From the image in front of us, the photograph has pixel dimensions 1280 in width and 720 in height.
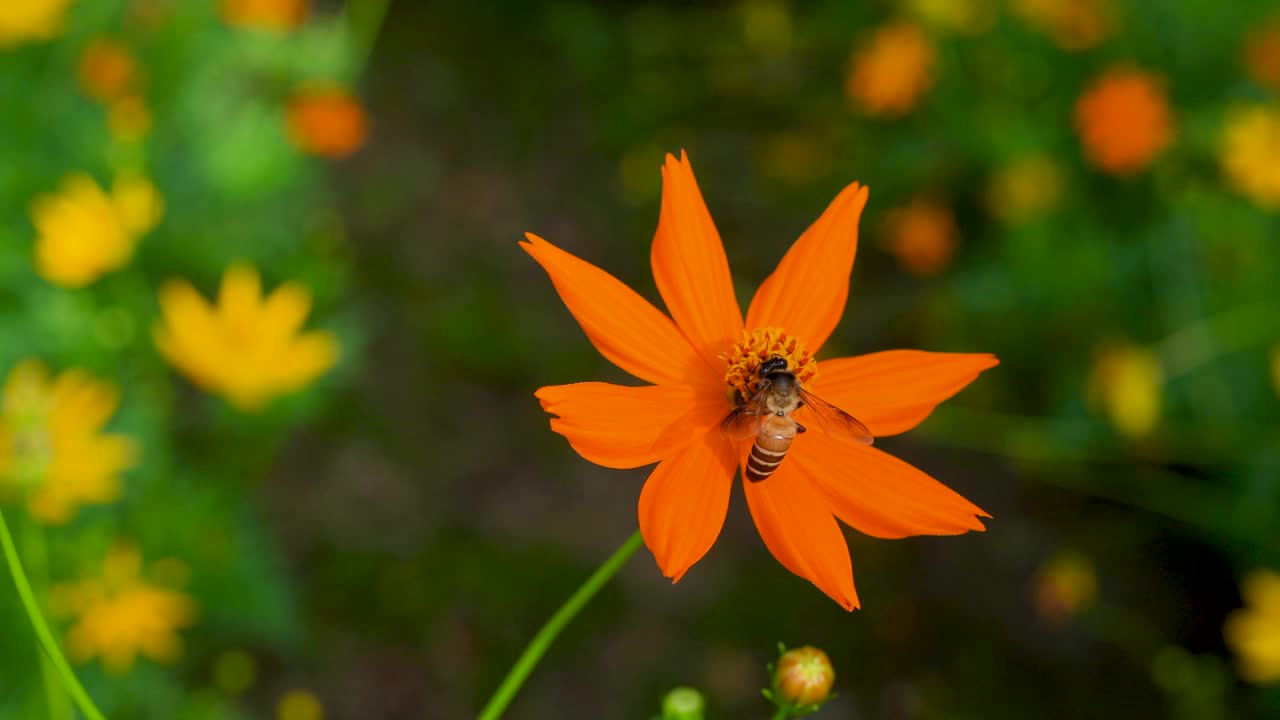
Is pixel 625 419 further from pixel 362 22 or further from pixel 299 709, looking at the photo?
pixel 362 22

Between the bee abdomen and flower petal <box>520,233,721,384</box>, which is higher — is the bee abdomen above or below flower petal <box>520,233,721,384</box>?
below

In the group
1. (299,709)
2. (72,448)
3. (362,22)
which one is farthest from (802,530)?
(362,22)

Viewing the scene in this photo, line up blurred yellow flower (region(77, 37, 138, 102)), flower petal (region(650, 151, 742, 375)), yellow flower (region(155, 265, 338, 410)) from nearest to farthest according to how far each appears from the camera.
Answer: flower petal (region(650, 151, 742, 375)) → yellow flower (region(155, 265, 338, 410)) → blurred yellow flower (region(77, 37, 138, 102))

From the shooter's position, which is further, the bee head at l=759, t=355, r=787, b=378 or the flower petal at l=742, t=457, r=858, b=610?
the bee head at l=759, t=355, r=787, b=378

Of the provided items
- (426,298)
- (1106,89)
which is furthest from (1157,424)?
(426,298)

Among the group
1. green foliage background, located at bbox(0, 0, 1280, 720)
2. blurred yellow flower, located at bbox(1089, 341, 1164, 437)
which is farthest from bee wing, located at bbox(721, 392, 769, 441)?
blurred yellow flower, located at bbox(1089, 341, 1164, 437)

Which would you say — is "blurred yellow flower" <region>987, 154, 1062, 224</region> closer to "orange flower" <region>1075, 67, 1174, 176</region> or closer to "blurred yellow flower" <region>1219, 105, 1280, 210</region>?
"orange flower" <region>1075, 67, 1174, 176</region>

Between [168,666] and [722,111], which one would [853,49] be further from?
[168,666]
